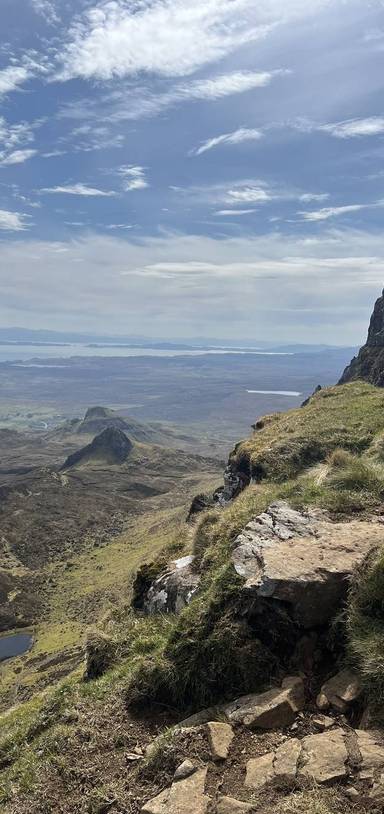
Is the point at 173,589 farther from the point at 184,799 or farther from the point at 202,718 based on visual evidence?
the point at 184,799

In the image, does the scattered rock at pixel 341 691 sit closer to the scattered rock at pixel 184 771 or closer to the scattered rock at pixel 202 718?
the scattered rock at pixel 202 718

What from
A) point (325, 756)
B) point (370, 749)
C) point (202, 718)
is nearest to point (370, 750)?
point (370, 749)

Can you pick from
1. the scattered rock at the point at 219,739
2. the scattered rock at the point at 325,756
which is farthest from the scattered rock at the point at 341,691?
the scattered rock at the point at 219,739

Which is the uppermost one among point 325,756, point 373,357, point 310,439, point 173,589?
point 373,357

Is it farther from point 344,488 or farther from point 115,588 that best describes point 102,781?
point 115,588

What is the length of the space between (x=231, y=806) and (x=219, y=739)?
3.92 feet

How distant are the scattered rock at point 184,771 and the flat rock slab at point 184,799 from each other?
68mm

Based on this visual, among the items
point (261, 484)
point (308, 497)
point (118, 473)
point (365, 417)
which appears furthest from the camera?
point (118, 473)

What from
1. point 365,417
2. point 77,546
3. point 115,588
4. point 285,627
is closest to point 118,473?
point 77,546

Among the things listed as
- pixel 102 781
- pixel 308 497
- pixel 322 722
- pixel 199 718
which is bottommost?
pixel 102 781

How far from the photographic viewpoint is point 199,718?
812 cm

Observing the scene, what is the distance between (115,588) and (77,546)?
33774 mm

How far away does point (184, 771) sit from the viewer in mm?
7129

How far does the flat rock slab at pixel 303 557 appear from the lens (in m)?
8.90
